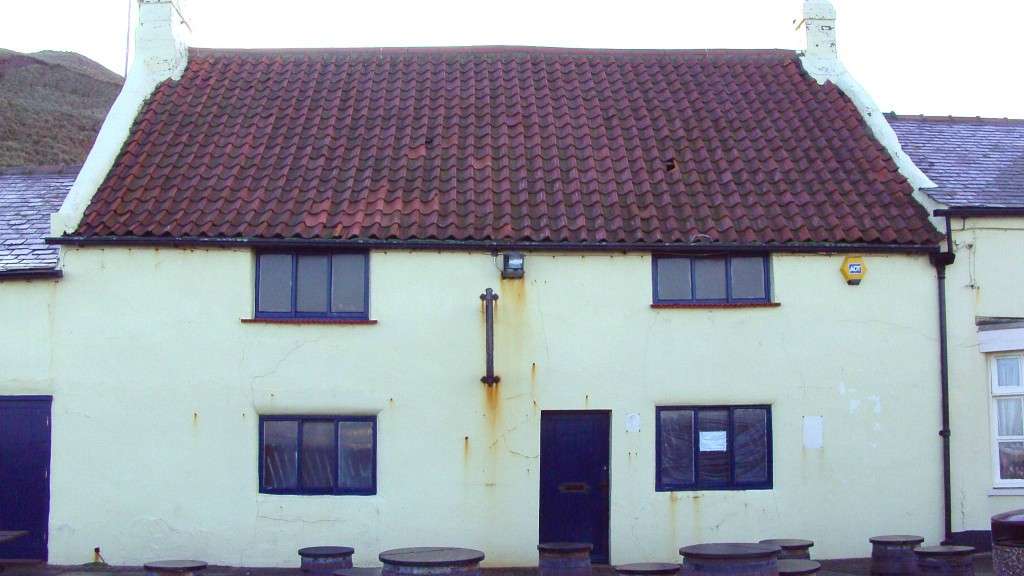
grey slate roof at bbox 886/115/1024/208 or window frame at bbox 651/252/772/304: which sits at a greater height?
grey slate roof at bbox 886/115/1024/208

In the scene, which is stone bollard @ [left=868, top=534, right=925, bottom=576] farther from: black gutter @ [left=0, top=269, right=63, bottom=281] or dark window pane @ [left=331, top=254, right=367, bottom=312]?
black gutter @ [left=0, top=269, right=63, bottom=281]

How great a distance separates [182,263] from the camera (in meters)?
14.1

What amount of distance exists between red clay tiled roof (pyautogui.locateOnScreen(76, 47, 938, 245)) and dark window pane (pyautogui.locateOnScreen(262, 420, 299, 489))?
251cm

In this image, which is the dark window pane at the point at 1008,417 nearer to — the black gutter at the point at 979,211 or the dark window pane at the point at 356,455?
the black gutter at the point at 979,211

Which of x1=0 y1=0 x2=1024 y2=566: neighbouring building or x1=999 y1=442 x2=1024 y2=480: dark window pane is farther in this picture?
x1=999 y1=442 x2=1024 y2=480: dark window pane

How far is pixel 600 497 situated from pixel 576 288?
2.79 m

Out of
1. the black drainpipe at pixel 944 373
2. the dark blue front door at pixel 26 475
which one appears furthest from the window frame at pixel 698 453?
the dark blue front door at pixel 26 475

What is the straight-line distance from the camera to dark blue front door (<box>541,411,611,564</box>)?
46.7 ft

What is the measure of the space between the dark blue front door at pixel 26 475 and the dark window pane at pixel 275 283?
3064 mm

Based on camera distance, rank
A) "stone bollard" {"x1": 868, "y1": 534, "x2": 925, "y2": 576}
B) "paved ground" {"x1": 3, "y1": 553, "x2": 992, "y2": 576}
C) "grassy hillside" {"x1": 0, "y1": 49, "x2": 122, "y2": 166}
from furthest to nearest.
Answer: "grassy hillside" {"x1": 0, "y1": 49, "x2": 122, "y2": 166} < "paved ground" {"x1": 3, "y1": 553, "x2": 992, "y2": 576} < "stone bollard" {"x1": 868, "y1": 534, "x2": 925, "y2": 576}

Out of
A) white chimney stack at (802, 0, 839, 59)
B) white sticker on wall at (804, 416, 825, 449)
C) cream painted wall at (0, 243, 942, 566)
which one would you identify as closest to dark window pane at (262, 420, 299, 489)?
cream painted wall at (0, 243, 942, 566)

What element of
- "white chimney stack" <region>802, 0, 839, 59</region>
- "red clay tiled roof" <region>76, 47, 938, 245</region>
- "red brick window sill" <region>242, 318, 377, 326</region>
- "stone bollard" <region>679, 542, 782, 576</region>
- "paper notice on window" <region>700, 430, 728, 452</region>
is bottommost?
"stone bollard" <region>679, 542, 782, 576</region>

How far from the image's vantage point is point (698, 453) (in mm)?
14336

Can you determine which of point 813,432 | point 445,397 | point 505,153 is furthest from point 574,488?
point 505,153
